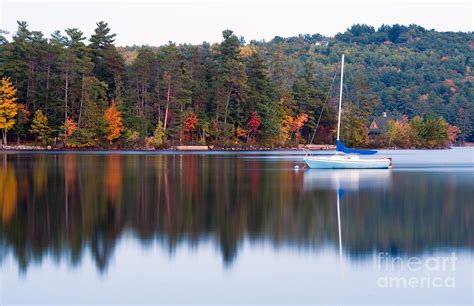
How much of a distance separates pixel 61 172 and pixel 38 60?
4314 cm

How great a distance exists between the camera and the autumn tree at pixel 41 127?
3019 inches

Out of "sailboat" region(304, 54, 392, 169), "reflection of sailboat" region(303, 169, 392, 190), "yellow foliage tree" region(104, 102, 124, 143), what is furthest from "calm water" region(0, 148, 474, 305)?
"yellow foliage tree" region(104, 102, 124, 143)

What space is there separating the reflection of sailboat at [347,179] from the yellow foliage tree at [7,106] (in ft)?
130

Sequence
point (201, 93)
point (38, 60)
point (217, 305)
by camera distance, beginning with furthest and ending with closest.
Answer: point (201, 93), point (38, 60), point (217, 305)

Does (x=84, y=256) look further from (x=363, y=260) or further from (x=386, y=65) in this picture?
(x=386, y=65)

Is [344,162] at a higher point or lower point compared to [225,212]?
higher

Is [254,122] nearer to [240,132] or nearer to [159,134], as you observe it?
[240,132]

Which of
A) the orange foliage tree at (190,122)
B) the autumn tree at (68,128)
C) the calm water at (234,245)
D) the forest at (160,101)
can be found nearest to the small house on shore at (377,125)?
the forest at (160,101)

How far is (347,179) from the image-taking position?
3881 centimetres

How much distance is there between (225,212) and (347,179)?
16874 millimetres

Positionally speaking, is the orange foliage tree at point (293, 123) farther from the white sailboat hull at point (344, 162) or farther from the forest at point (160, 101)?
the white sailboat hull at point (344, 162)

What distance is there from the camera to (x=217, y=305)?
1206cm

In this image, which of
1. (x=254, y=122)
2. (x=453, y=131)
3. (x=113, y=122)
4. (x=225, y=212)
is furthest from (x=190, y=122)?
(x=453, y=131)

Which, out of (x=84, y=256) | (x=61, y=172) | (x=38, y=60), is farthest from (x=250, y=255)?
(x=38, y=60)
